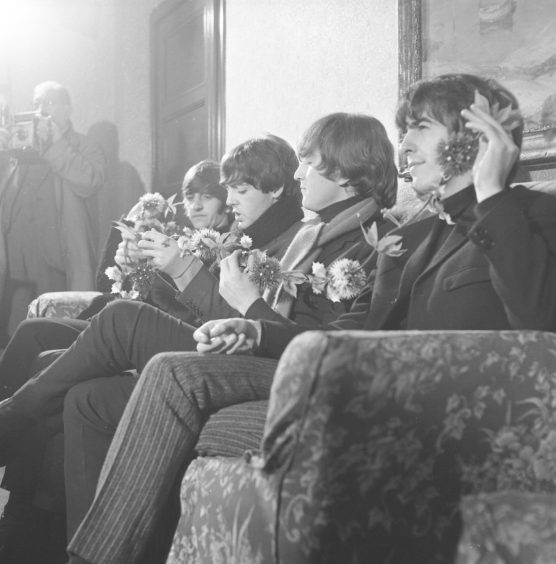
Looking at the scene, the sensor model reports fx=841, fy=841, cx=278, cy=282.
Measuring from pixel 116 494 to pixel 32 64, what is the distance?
446cm

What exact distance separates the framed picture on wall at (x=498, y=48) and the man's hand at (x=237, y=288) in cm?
85

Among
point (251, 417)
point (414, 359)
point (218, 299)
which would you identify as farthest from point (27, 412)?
point (414, 359)

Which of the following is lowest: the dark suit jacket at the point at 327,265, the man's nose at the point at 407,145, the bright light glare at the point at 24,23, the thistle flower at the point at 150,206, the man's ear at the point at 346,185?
the dark suit jacket at the point at 327,265

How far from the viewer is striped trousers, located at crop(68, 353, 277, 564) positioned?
58.4 inches

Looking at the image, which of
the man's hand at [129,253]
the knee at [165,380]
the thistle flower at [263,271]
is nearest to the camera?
the knee at [165,380]

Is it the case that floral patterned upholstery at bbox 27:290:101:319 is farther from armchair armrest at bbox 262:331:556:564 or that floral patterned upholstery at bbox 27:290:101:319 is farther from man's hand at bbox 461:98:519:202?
armchair armrest at bbox 262:331:556:564

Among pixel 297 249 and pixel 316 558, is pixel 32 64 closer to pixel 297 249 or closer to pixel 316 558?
pixel 297 249

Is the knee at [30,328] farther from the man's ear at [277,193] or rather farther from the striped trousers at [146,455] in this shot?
the striped trousers at [146,455]

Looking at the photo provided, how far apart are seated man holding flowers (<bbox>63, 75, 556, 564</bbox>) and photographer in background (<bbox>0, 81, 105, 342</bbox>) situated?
3.37m

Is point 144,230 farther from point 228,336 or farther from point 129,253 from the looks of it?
point 228,336

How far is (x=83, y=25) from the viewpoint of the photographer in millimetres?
5473

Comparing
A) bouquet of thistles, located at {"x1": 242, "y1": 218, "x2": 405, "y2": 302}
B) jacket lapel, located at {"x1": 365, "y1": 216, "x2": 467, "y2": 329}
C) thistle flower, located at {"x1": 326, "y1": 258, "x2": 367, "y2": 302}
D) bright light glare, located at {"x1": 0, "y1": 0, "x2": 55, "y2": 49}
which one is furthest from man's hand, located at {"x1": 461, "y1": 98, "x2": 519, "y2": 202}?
bright light glare, located at {"x1": 0, "y1": 0, "x2": 55, "y2": 49}

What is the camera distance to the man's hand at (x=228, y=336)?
5.44 feet

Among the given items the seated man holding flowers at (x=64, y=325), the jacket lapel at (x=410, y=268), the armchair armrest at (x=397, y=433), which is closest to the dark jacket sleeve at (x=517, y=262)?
the armchair armrest at (x=397, y=433)
